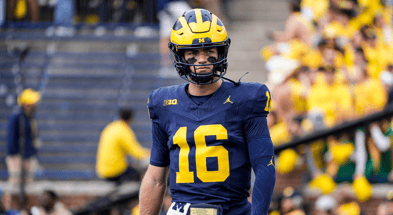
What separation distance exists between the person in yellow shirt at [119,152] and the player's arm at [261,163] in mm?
5013

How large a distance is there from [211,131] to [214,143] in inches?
2.5

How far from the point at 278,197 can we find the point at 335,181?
75 centimetres

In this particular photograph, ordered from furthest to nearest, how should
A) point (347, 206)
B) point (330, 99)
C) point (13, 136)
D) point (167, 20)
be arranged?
point (167, 20) → point (13, 136) → point (330, 99) → point (347, 206)

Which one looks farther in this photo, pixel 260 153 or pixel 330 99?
pixel 330 99

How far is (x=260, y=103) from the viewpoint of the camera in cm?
266

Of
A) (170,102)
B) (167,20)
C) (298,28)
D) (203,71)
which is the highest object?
(203,71)

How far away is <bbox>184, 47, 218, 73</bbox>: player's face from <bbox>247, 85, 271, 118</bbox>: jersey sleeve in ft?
0.95

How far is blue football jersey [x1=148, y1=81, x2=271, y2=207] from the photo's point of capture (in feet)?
8.52

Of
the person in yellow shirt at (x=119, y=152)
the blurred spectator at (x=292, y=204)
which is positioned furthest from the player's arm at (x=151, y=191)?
the person in yellow shirt at (x=119, y=152)

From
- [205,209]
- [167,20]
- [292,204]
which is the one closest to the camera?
[205,209]

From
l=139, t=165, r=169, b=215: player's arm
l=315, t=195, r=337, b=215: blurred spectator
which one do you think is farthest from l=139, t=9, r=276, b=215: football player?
l=315, t=195, r=337, b=215: blurred spectator

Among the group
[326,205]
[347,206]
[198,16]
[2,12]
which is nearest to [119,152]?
[326,205]

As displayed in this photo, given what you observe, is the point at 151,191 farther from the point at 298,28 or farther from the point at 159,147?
the point at 298,28

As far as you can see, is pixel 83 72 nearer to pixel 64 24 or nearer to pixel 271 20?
pixel 64 24
